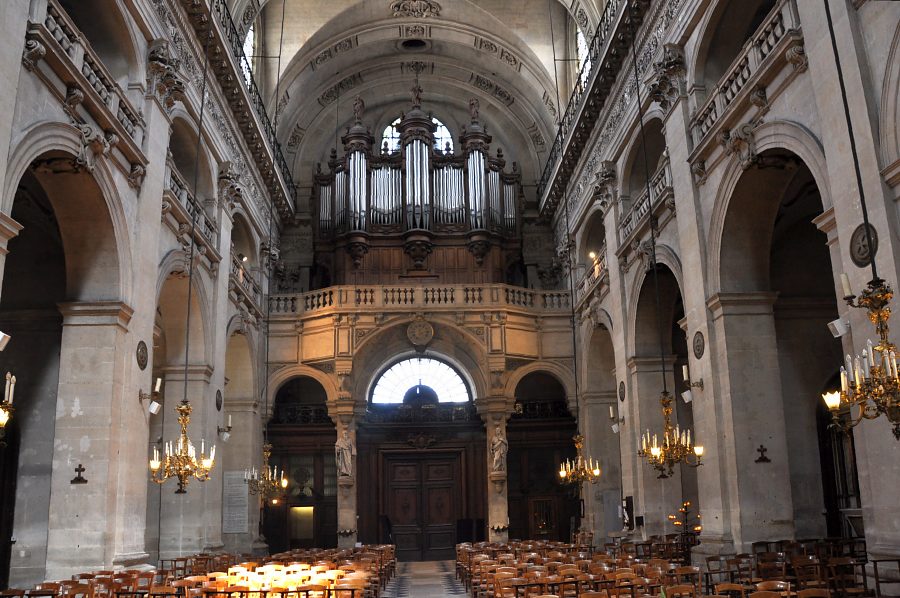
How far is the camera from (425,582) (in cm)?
1970

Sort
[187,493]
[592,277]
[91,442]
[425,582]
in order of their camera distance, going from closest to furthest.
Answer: [91,442] → [187,493] → [425,582] → [592,277]

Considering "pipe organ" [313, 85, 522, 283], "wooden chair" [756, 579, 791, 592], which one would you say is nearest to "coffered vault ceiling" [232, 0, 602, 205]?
"pipe organ" [313, 85, 522, 283]

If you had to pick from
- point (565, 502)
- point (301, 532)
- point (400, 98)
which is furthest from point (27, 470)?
point (400, 98)

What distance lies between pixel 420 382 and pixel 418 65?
463 inches

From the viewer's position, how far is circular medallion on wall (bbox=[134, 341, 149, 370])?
14828 millimetres

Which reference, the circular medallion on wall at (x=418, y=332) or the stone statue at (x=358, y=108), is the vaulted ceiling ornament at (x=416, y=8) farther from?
the circular medallion on wall at (x=418, y=332)

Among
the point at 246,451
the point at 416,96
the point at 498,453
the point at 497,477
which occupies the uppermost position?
the point at 416,96

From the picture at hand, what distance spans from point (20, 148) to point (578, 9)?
57.3 ft

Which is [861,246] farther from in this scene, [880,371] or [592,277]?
[592,277]

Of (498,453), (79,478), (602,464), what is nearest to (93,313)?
(79,478)

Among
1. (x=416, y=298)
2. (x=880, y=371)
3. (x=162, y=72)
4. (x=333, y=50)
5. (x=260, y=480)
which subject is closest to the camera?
(x=880, y=371)

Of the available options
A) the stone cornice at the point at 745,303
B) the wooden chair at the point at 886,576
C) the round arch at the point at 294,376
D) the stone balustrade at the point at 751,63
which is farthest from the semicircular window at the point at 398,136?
the wooden chair at the point at 886,576

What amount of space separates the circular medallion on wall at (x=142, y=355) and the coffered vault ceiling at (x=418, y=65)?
1263cm

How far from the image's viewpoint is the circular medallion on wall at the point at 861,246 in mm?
9750
